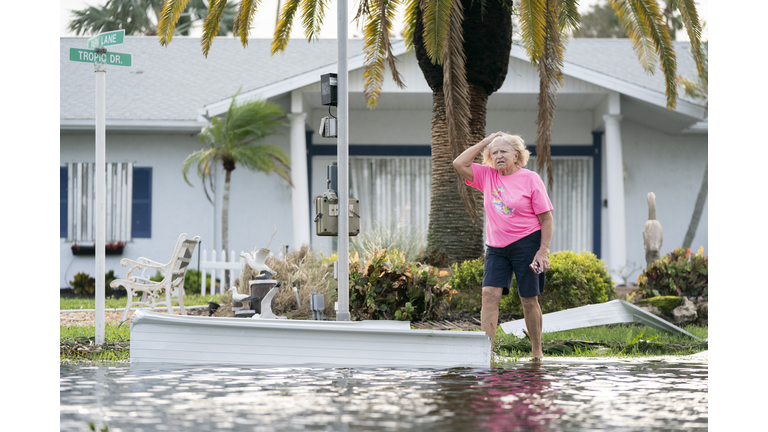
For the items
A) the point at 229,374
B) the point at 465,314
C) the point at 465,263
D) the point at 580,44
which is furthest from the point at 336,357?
the point at 580,44

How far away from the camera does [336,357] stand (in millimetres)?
5023

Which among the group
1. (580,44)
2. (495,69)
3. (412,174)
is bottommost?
(412,174)

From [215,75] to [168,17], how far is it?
6.72 meters

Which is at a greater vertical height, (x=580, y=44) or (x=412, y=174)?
(x=580, y=44)

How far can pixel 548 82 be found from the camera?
28.8 ft

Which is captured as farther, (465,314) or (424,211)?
(424,211)

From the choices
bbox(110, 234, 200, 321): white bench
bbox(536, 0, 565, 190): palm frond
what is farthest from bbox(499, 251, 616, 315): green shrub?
bbox(110, 234, 200, 321): white bench

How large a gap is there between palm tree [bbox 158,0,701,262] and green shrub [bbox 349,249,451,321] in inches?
46.9

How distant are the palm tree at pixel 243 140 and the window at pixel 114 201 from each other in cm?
178

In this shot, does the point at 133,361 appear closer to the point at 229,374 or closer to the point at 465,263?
the point at 229,374

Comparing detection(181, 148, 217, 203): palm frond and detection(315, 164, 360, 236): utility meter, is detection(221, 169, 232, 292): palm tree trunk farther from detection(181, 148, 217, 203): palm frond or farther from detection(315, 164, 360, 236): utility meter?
detection(315, 164, 360, 236): utility meter

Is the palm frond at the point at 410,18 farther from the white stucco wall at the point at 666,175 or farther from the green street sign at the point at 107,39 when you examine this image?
the white stucco wall at the point at 666,175

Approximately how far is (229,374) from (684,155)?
1211 centimetres

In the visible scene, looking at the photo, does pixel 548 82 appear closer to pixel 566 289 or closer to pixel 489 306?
pixel 566 289
